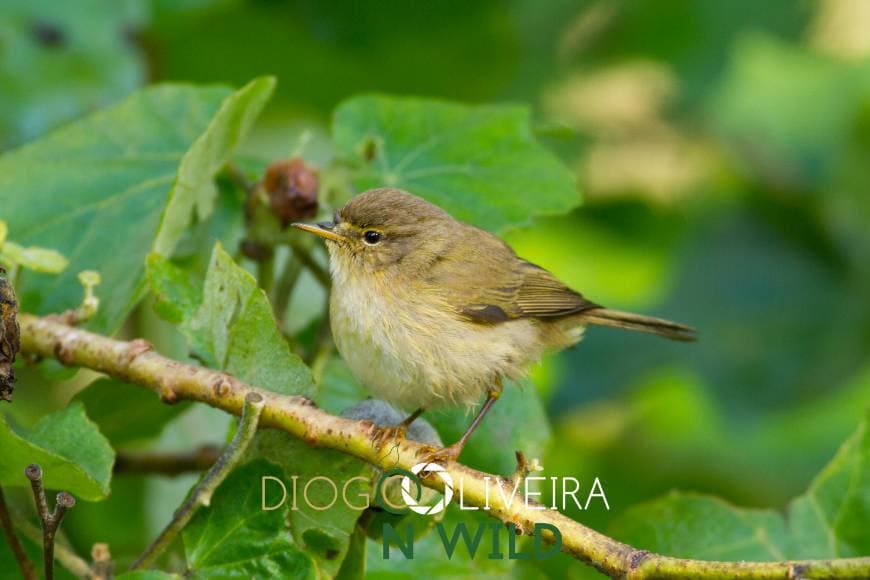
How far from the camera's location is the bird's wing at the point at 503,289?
3426mm

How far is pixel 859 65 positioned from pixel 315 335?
4.39 meters

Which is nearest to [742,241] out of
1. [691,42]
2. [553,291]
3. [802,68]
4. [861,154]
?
[861,154]

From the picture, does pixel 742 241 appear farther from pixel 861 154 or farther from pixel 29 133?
pixel 29 133

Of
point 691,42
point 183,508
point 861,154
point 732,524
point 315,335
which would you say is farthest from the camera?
point 861,154

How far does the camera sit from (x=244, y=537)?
2.51 meters

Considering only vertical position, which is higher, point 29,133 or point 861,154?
point 861,154

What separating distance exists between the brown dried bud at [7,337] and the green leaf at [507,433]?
121 cm

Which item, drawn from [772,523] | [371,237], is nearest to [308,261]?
[371,237]

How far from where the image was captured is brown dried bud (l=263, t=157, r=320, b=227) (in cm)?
309

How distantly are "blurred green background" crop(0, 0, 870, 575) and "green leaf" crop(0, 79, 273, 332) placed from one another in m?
1.06

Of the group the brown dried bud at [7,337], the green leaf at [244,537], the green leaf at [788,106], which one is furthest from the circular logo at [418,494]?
the green leaf at [788,106]

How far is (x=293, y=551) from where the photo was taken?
8.14 feet

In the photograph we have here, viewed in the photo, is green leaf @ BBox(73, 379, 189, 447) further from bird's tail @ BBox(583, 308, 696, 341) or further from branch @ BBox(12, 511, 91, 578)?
bird's tail @ BBox(583, 308, 696, 341)

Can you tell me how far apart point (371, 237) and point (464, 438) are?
36.6 inches
